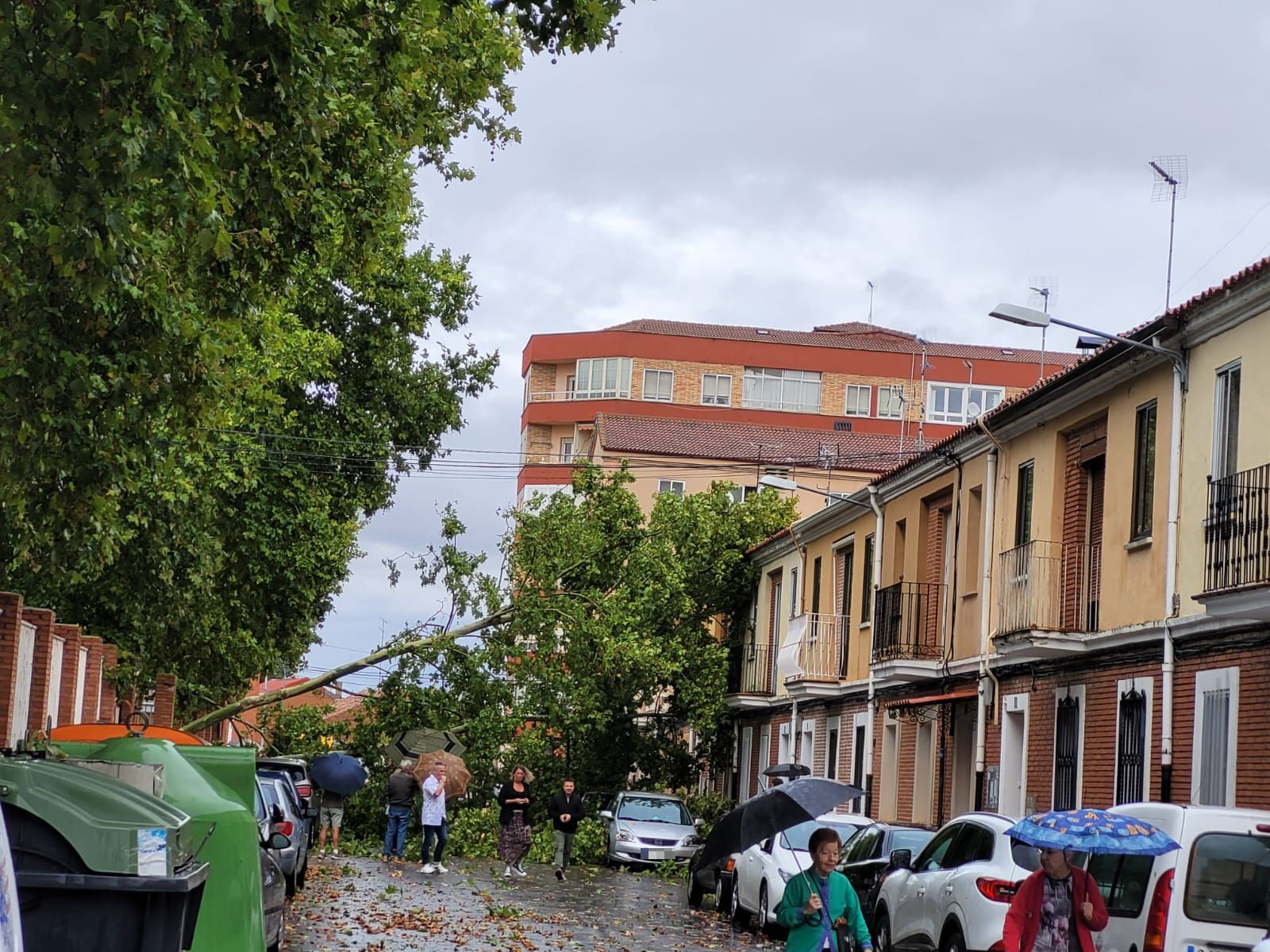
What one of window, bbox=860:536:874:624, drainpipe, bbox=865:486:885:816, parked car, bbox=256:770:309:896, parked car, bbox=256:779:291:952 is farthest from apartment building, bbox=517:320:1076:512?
parked car, bbox=256:779:291:952

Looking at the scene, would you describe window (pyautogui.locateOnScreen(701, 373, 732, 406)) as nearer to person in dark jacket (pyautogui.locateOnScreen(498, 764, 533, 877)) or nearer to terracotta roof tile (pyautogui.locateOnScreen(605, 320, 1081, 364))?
terracotta roof tile (pyautogui.locateOnScreen(605, 320, 1081, 364))

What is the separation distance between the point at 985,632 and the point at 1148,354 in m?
6.72

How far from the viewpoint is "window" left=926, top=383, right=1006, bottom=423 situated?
77312mm

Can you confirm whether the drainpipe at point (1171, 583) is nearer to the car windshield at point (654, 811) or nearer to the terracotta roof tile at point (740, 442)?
the car windshield at point (654, 811)

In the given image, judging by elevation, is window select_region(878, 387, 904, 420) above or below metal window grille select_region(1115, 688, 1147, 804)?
above

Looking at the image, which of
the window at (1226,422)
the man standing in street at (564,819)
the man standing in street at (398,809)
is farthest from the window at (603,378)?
the window at (1226,422)

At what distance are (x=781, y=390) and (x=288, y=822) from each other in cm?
5767

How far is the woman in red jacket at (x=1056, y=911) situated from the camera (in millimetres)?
11742

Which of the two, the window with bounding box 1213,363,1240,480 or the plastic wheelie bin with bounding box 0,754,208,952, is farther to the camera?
the window with bounding box 1213,363,1240,480

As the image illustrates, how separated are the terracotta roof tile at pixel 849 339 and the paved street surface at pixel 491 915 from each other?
48.1 m

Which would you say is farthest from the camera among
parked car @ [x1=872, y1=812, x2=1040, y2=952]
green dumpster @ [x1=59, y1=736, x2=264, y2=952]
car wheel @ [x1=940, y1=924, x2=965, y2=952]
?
car wheel @ [x1=940, y1=924, x2=965, y2=952]

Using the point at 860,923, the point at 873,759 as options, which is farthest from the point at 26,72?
the point at 873,759

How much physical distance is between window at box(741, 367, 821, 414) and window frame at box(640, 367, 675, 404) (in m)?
3.04

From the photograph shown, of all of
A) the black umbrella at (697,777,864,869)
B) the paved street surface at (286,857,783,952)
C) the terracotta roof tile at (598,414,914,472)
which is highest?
the terracotta roof tile at (598,414,914,472)
